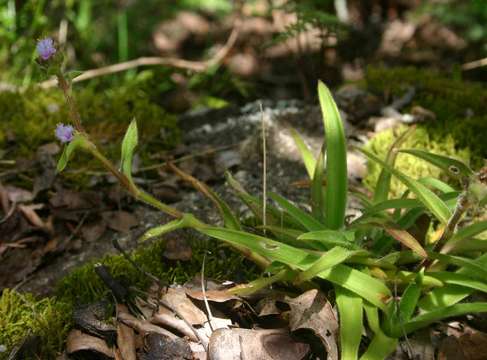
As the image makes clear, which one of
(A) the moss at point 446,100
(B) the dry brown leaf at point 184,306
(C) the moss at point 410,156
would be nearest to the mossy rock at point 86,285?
(B) the dry brown leaf at point 184,306

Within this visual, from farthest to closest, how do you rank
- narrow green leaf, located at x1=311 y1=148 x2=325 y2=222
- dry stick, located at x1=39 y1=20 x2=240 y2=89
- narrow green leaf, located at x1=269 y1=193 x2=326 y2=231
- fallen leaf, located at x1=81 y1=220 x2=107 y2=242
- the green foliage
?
1. the green foliage
2. dry stick, located at x1=39 y1=20 x2=240 y2=89
3. fallen leaf, located at x1=81 y1=220 x2=107 y2=242
4. narrow green leaf, located at x1=311 y1=148 x2=325 y2=222
5. narrow green leaf, located at x1=269 y1=193 x2=326 y2=231

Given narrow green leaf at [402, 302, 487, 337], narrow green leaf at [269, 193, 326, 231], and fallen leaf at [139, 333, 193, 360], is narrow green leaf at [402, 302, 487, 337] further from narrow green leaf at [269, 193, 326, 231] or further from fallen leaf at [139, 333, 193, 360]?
fallen leaf at [139, 333, 193, 360]

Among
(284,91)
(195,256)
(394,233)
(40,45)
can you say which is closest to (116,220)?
(195,256)

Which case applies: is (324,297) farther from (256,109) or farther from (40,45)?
(256,109)

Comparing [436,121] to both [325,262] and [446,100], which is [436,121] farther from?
[325,262]

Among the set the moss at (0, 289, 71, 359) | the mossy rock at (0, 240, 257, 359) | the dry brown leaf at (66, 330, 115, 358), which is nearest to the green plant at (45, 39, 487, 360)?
the mossy rock at (0, 240, 257, 359)

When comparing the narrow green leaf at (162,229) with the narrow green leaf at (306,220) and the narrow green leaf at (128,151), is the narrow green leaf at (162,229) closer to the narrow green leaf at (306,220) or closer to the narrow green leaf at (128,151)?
the narrow green leaf at (128,151)
